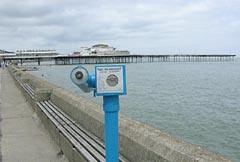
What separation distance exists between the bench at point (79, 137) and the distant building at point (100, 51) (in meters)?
153

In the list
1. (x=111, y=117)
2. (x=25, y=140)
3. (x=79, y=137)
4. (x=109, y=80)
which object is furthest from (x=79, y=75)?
(x=25, y=140)

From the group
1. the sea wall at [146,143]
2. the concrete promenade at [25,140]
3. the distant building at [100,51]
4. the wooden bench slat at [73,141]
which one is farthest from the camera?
the distant building at [100,51]

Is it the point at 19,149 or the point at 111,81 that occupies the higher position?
the point at 111,81

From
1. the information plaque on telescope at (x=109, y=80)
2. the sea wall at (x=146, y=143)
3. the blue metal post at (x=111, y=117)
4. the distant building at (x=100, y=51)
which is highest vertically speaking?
the distant building at (x=100, y=51)

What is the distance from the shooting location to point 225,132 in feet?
46.4

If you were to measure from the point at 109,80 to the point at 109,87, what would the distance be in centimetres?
6

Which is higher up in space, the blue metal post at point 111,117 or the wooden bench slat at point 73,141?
the blue metal post at point 111,117

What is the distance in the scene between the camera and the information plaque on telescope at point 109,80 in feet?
8.79

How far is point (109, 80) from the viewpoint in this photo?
268 cm

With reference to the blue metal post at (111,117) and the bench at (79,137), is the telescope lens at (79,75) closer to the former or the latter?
the blue metal post at (111,117)

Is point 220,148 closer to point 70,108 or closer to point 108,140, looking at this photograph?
point 70,108

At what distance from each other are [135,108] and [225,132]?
7.75 m

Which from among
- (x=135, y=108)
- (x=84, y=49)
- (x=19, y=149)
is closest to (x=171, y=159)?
(x=19, y=149)

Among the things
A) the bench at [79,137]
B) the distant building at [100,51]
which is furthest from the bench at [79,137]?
the distant building at [100,51]
